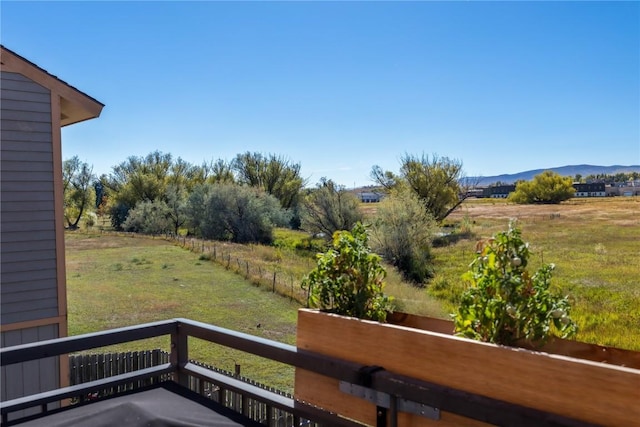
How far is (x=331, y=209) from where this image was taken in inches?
794

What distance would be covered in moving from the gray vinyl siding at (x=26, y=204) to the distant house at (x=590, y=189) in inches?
981

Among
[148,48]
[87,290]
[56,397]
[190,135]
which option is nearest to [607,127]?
[148,48]

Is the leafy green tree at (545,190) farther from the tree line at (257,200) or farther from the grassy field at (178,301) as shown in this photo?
the grassy field at (178,301)

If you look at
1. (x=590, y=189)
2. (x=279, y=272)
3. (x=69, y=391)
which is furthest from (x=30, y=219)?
(x=590, y=189)

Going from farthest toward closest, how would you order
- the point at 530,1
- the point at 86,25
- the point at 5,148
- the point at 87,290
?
1. the point at 87,290
2. the point at 86,25
3. the point at 530,1
4. the point at 5,148

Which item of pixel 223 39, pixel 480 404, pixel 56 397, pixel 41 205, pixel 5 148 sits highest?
pixel 223 39

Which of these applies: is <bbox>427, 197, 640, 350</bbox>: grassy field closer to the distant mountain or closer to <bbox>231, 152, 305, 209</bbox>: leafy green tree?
the distant mountain

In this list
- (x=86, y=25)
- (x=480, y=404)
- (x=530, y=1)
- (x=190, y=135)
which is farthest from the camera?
(x=190, y=135)

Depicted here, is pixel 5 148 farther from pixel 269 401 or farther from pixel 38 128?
pixel 269 401

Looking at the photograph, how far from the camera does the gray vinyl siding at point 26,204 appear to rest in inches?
149

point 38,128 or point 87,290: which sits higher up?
point 38,128

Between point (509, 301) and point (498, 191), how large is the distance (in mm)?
27615

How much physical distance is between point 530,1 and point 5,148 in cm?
541

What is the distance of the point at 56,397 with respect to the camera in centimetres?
144
